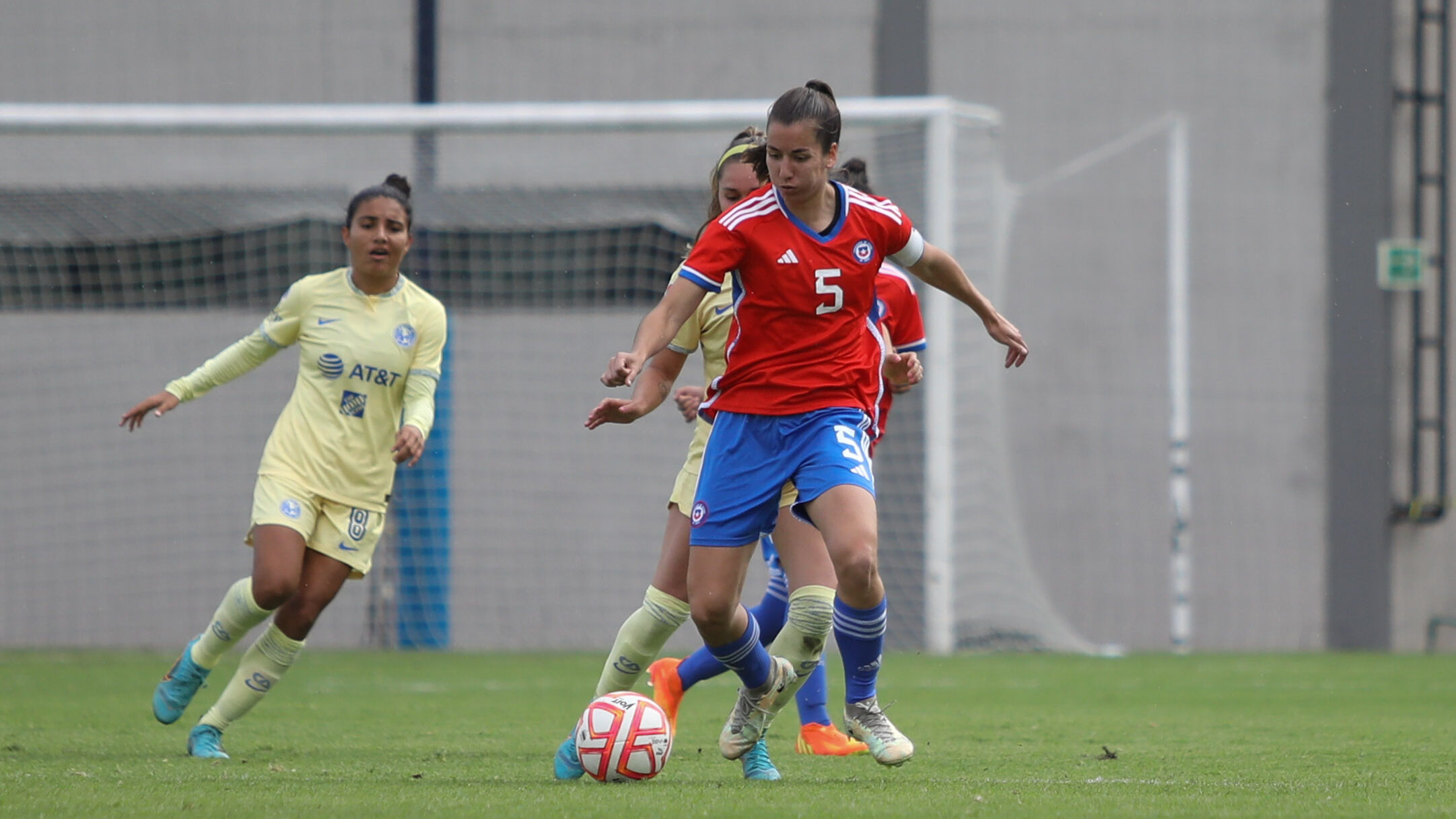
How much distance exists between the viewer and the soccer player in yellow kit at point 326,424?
552 centimetres

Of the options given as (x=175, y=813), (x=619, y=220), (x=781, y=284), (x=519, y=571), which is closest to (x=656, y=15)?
(x=619, y=220)

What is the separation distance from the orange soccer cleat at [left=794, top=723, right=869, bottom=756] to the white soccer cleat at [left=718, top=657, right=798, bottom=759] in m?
0.93

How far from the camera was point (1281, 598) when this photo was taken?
1359 centimetres

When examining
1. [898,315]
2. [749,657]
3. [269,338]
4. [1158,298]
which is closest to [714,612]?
[749,657]

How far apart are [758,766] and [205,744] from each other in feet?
6.43

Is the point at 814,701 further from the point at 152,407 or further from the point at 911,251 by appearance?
the point at 152,407

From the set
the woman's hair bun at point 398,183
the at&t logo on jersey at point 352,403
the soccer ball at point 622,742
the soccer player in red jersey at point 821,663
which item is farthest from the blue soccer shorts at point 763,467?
the woman's hair bun at point 398,183

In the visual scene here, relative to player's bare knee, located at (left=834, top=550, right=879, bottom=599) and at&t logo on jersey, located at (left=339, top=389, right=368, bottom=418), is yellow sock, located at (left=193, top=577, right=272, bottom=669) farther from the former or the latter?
player's bare knee, located at (left=834, top=550, right=879, bottom=599)

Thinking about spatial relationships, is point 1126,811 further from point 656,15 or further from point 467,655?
point 656,15

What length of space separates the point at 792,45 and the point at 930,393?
4.33 meters

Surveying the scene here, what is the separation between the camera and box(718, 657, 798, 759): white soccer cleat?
14.5 feet

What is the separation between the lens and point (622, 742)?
4219 mm

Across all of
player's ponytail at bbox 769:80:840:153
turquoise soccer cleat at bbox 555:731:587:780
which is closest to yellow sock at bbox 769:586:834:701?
turquoise soccer cleat at bbox 555:731:587:780

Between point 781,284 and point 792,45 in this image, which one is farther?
point 792,45
